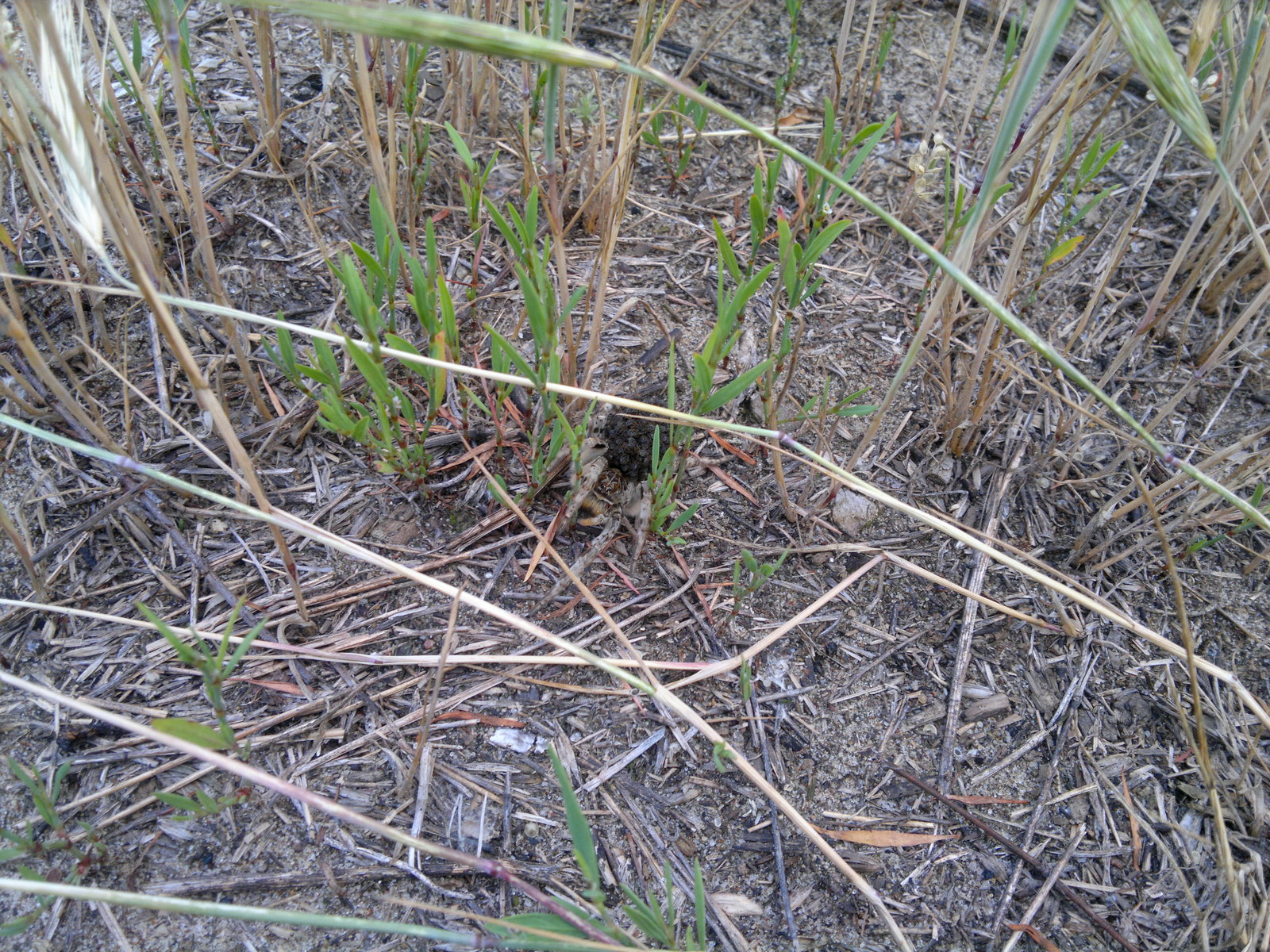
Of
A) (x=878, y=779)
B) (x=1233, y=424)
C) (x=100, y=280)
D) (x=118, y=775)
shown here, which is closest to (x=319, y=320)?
(x=100, y=280)

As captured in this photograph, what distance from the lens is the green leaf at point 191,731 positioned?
3.19ft

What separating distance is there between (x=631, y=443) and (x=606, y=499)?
0.12m

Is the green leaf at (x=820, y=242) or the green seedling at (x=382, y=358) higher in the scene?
the green leaf at (x=820, y=242)

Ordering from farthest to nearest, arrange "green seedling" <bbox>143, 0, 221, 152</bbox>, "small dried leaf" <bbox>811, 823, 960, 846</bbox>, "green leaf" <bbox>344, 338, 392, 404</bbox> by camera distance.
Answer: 1. "green seedling" <bbox>143, 0, 221, 152</bbox>
2. "small dried leaf" <bbox>811, 823, 960, 846</bbox>
3. "green leaf" <bbox>344, 338, 392, 404</bbox>

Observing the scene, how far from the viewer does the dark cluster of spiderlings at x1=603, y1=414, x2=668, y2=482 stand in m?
1.51

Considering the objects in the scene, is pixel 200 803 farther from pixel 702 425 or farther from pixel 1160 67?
pixel 1160 67

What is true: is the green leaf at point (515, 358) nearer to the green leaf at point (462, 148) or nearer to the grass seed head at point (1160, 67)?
the green leaf at point (462, 148)

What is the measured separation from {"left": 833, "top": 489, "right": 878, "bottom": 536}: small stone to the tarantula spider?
39 centimetres

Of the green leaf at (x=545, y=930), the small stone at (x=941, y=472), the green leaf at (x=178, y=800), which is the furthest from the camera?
the small stone at (x=941, y=472)

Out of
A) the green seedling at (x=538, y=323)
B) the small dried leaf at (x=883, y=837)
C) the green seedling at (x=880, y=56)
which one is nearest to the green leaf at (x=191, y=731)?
→ the green seedling at (x=538, y=323)

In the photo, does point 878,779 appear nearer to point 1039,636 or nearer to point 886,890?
point 886,890

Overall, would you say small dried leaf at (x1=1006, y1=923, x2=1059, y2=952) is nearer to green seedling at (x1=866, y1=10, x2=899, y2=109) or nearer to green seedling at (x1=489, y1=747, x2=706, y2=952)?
green seedling at (x1=489, y1=747, x2=706, y2=952)

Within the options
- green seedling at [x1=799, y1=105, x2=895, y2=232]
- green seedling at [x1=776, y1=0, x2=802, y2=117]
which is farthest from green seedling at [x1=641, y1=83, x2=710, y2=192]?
green seedling at [x1=799, y1=105, x2=895, y2=232]

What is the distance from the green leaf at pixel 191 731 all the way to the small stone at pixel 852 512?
1098 millimetres
